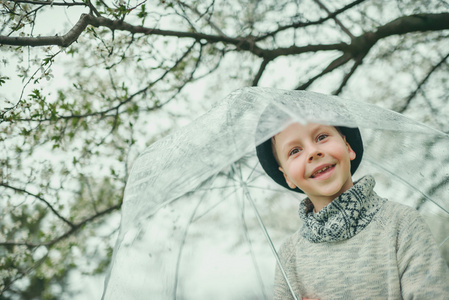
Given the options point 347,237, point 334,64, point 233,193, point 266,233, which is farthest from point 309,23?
point 347,237

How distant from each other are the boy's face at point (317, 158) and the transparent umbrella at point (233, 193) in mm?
134

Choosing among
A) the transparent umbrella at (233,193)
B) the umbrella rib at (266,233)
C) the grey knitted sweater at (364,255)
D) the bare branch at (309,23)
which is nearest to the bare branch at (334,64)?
the bare branch at (309,23)

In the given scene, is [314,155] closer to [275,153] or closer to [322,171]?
[322,171]

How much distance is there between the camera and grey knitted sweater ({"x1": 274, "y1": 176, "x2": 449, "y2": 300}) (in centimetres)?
129

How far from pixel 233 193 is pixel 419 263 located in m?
1.09

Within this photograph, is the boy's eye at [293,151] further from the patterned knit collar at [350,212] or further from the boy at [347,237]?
the patterned knit collar at [350,212]

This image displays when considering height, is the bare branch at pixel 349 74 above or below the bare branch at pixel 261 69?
below

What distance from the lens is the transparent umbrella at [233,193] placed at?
1185mm

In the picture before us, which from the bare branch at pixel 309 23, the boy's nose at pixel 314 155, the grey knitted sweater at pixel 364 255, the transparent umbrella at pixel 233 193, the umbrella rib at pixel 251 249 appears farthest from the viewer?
the bare branch at pixel 309 23

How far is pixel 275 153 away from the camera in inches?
70.1

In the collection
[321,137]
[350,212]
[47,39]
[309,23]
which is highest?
[309,23]

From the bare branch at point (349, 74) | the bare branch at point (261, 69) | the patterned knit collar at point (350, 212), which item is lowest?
the patterned knit collar at point (350, 212)

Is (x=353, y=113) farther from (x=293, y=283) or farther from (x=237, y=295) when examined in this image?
(x=237, y=295)

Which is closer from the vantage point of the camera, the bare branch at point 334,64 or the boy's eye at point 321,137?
the boy's eye at point 321,137
